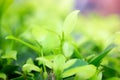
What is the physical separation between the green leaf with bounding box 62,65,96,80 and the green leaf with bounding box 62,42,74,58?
0.03 metres

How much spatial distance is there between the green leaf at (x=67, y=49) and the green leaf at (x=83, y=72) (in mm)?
31

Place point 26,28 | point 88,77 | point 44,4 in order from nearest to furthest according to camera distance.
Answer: point 88,77
point 26,28
point 44,4

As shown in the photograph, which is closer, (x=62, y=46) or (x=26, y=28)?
(x=62, y=46)

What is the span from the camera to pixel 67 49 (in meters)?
0.34

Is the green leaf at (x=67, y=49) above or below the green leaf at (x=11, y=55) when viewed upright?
below

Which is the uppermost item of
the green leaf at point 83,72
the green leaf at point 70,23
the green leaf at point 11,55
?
the green leaf at point 70,23

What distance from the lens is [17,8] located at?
667 mm

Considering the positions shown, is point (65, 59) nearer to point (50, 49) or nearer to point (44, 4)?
point (50, 49)

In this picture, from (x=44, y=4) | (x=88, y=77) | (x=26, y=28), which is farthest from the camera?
(x=44, y=4)

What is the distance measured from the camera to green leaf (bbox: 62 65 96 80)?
0.31 meters

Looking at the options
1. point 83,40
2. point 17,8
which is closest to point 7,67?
point 83,40

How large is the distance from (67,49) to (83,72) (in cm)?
4

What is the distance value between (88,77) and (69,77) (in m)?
0.03

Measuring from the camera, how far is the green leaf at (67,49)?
34cm
